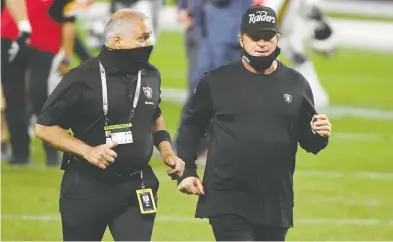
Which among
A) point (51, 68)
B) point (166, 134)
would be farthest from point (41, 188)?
point (166, 134)

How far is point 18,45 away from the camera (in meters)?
13.4

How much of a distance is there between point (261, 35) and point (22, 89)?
20.9ft

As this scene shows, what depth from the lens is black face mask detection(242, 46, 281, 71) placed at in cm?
802

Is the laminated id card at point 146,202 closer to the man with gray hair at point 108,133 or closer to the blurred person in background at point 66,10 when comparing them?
the man with gray hair at point 108,133

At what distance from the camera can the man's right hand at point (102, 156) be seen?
7820 mm

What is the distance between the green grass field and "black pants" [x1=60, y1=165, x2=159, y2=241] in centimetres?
298

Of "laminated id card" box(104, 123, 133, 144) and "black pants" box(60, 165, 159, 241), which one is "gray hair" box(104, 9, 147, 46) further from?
"black pants" box(60, 165, 159, 241)

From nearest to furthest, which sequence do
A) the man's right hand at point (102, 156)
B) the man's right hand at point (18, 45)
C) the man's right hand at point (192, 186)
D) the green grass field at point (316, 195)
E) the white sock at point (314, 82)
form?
the man's right hand at point (102, 156) → the man's right hand at point (192, 186) → the green grass field at point (316, 195) → the man's right hand at point (18, 45) → the white sock at point (314, 82)

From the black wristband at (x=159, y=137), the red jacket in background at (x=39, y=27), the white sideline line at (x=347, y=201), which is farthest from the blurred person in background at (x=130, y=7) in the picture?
the black wristband at (x=159, y=137)

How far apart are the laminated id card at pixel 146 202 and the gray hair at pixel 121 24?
863 mm

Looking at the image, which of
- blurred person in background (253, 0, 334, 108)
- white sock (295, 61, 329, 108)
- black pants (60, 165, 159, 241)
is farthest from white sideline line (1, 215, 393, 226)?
white sock (295, 61, 329, 108)

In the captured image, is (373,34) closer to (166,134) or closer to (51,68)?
(51,68)

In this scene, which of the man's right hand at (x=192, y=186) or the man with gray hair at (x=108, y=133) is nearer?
the man with gray hair at (x=108, y=133)

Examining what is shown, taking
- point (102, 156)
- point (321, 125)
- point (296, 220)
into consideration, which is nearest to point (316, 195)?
point (296, 220)
